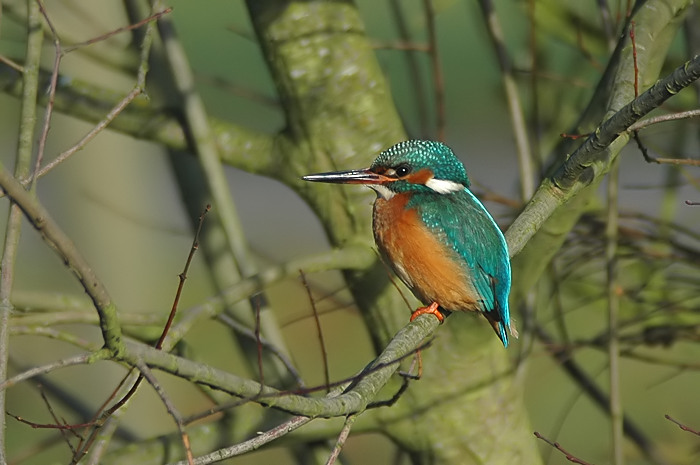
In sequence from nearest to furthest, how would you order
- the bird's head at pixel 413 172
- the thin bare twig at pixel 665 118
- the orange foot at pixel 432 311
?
the thin bare twig at pixel 665 118, the orange foot at pixel 432 311, the bird's head at pixel 413 172

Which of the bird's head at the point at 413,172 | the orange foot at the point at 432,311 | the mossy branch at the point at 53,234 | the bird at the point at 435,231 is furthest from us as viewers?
the bird's head at the point at 413,172

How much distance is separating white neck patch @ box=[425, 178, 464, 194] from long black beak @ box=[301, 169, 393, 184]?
5.1 inches

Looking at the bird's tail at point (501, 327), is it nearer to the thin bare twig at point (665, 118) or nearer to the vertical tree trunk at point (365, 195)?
the vertical tree trunk at point (365, 195)

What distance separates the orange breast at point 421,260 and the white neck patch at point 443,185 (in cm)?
11

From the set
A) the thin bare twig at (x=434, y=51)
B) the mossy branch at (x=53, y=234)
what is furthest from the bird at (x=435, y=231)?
the mossy branch at (x=53, y=234)

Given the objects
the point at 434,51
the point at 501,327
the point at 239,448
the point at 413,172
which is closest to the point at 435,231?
the point at 413,172

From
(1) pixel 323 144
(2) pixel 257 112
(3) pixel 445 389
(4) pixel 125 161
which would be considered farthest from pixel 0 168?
(2) pixel 257 112

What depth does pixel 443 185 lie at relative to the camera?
8.71 ft

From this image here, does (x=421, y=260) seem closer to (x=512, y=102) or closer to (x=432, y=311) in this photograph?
(x=432, y=311)

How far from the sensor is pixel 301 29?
8.56ft

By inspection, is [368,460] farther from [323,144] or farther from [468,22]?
[468,22]

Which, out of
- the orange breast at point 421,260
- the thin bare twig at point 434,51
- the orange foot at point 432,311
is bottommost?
the orange foot at point 432,311

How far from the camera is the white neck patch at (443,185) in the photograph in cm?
264

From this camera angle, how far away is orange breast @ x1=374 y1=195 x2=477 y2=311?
2488 millimetres
